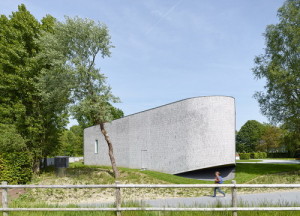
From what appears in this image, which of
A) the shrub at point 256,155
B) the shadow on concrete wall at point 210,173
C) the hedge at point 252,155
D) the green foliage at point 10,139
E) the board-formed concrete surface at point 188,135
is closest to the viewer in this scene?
the green foliage at point 10,139

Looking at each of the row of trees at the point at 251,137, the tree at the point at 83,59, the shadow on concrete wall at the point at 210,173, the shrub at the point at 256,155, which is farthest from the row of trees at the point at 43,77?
the row of trees at the point at 251,137

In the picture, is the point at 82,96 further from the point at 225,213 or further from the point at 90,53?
the point at 225,213

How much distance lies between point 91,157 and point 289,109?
25178 mm

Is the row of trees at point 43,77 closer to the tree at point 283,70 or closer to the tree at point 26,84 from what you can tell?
the tree at point 26,84

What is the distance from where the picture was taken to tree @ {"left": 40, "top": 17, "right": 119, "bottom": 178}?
1938cm

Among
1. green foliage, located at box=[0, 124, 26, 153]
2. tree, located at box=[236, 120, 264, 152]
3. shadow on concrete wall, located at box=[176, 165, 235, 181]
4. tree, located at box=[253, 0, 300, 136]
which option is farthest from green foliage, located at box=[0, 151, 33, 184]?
tree, located at box=[236, 120, 264, 152]

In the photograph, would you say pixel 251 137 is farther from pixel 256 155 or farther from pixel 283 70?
pixel 283 70

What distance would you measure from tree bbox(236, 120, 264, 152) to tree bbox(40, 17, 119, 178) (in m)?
59.9

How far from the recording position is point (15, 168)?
55.5ft

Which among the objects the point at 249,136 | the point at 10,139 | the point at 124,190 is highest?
the point at 10,139

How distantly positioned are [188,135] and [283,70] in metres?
11.0

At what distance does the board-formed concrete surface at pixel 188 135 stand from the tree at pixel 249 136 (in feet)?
174

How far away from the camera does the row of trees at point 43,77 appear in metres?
19.6

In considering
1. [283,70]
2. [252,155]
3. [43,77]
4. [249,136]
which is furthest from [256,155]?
[43,77]
